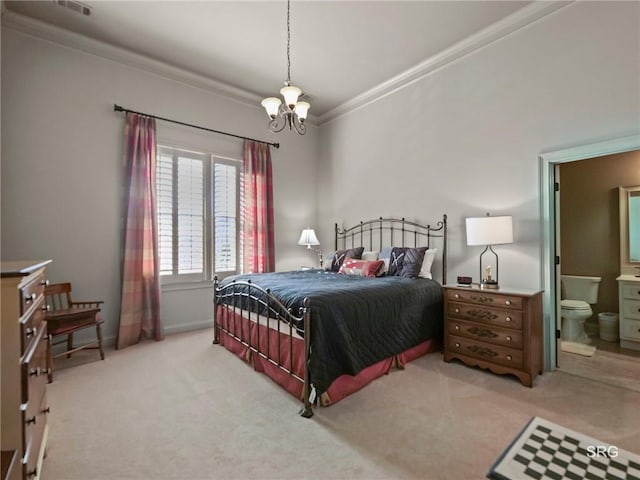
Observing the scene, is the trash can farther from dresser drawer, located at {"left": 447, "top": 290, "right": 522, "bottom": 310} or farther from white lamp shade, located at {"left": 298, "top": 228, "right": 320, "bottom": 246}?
white lamp shade, located at {"left": 298, "top": 228, "right": 320, "bottom": 246}

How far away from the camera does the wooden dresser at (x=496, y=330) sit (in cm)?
258

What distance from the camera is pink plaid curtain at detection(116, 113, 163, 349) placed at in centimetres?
360

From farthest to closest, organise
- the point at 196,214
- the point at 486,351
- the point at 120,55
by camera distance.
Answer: the point at 196,214 → the point at 120,55 → the point at 486,351

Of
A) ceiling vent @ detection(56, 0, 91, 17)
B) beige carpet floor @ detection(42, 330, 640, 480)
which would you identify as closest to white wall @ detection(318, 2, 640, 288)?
beige carpet floor @ detection(42, 330, 640, 480)

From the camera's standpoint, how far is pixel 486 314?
2805mm

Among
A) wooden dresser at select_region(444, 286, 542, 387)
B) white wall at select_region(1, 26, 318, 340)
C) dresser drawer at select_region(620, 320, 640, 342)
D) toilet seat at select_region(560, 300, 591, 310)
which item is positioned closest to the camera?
wooden dresser at select_region(444, 286, 542, 387)

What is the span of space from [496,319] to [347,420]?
165cm

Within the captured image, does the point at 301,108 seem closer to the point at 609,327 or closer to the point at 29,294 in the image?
the point at 29,294

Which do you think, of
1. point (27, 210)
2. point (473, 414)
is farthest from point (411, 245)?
point (27, 210)

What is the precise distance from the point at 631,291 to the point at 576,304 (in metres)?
0.51

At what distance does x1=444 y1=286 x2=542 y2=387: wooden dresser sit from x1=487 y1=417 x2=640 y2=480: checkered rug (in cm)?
86

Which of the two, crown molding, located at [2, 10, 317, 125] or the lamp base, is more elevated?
crown molding, located at [2, 10, 317, 125]

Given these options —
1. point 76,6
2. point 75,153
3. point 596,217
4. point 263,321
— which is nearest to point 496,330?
point 263,321

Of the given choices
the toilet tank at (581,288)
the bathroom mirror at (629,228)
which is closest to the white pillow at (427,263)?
the toilet tank at (581,288)
